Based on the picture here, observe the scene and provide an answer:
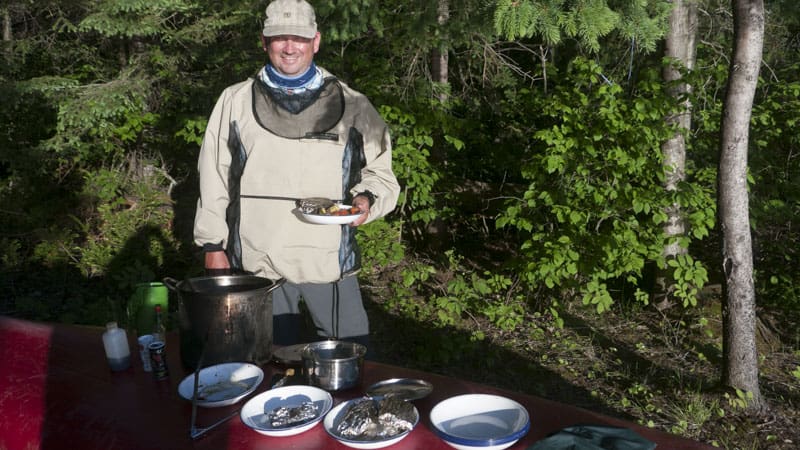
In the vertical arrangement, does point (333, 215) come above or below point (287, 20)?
below

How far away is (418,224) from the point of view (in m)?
7.55

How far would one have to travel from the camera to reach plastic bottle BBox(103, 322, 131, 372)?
2242 millimetres

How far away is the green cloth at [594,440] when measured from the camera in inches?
59.7

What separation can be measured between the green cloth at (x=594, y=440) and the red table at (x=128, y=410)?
73 mm

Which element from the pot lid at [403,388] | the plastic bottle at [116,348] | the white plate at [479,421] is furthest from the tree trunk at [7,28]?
the white plate at [479,421]

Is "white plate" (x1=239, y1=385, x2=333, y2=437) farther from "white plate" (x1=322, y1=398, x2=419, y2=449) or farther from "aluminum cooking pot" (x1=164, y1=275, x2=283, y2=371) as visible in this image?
"aluminum cooking pot" (x1=164, y1=275, x2=283, y2=371)

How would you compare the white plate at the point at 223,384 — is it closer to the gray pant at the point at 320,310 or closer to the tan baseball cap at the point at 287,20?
the gray pant at the point at 320,310

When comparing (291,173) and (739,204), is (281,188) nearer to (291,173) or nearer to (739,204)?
(291,173)

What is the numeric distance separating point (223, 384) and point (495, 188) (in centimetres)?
582

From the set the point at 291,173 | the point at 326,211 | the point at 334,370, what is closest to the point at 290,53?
the point at 291,173

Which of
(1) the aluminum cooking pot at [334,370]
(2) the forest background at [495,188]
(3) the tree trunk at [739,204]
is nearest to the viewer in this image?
(1) the aluminum cooking pot at [334,370]

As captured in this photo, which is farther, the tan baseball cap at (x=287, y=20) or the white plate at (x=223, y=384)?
the tan baseball cap at (x=287, y=20)

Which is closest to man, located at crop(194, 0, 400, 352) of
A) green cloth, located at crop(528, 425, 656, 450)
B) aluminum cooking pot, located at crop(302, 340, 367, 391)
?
aluminum cooking pot, located at crop(302, 340, 367, 391)

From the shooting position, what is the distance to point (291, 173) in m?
2.83
